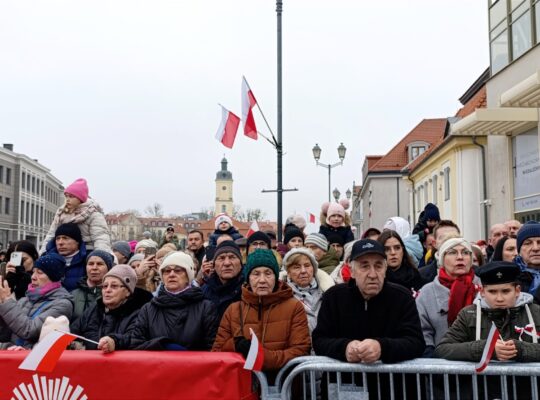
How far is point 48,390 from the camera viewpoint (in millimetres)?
3889

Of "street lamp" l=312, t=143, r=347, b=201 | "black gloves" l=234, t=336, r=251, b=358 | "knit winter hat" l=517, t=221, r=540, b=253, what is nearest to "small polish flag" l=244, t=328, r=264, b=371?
"black gloves" l=234, t=336, r=251, b=358

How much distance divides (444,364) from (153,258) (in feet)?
13.9

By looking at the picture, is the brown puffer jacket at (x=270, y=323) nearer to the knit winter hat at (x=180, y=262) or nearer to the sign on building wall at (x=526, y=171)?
the knit winter hat at (x=180, y=262)

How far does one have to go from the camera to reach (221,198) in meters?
136

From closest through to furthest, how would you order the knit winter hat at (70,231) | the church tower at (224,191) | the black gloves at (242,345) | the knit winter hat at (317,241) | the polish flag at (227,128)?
the black gloves at (242,345) < the knit winter hat at (70,231) < the knit winter hat at (317,241) < the polish flag at (227,128) < the church tower at (224,191)

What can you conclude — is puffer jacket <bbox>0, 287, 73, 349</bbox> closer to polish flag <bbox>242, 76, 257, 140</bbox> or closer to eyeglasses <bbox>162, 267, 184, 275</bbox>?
eyeglasses <bbox>162, 267, 184, 275</bbox>

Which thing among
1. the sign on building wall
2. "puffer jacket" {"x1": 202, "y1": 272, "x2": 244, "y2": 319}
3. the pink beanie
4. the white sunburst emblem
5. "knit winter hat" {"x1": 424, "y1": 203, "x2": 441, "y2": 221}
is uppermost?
the sign on building wall

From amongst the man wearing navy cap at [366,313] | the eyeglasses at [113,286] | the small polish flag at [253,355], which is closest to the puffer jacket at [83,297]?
the eyeglasses at [113,286]

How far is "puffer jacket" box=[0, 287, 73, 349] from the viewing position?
4.65m

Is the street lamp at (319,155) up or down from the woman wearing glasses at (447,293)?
up

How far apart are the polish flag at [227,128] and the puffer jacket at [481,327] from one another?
9.79m

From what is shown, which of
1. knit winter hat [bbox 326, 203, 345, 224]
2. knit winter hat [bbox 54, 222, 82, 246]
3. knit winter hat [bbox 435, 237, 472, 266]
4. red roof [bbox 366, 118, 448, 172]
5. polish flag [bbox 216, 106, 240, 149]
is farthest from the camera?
red roof [bbox 366, 118, 448, 172]

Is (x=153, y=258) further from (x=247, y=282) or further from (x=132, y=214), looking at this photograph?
(x=132, y=214)

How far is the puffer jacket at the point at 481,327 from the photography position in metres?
3.60
